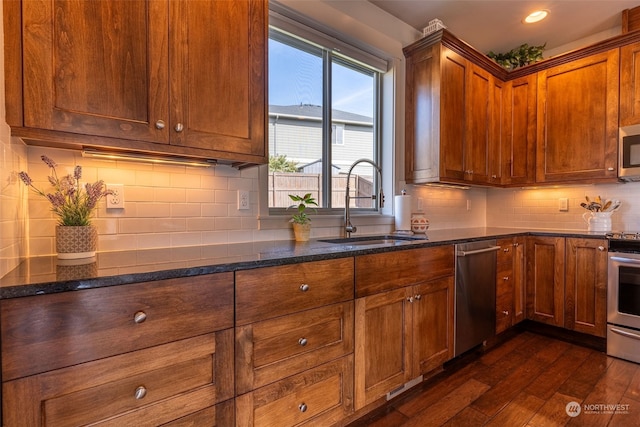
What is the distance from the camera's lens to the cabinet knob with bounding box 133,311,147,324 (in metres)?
0.95

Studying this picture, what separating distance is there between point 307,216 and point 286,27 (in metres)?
1.25

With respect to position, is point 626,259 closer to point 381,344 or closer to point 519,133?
point 519,133

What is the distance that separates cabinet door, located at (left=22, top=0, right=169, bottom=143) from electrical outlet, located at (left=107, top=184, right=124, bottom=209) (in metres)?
0.36

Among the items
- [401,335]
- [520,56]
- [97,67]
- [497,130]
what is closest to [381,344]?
[401,335]

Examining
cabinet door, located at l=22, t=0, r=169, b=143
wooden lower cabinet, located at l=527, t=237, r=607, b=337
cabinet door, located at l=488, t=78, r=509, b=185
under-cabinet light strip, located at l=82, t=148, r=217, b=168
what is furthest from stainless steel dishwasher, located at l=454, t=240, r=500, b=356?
cabinet door, located at l=22, t=0, r=169, b=143

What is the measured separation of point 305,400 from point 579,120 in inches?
127

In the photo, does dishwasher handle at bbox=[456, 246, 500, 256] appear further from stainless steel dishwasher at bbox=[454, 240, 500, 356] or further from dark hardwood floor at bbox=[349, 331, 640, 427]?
dark hardwood floor at bbox=[349, 331, 640, 427]

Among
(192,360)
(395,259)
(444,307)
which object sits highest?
(395,259)

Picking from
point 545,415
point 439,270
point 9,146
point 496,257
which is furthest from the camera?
point 496,257

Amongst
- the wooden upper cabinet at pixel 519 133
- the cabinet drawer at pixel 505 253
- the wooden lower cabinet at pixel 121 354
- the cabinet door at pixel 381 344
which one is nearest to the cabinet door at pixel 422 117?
the cabinet drawer at pixel 505 253

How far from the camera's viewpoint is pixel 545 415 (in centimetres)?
169

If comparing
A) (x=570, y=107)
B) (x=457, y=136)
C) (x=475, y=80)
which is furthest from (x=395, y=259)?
(x=570, y=107)

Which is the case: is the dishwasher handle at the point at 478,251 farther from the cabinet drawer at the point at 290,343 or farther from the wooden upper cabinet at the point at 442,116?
the cabinet drawer at the point at 290,343

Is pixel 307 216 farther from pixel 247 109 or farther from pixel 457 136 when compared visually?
pixel 457 136
